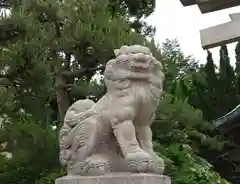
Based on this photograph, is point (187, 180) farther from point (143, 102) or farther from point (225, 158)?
point (225, 158)

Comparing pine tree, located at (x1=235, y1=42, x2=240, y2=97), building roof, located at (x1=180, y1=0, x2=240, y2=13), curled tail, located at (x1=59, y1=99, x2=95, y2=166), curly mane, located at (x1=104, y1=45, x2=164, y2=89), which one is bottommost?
curled tail, located at (x1=59, y1=99, x2=95, y2=166)

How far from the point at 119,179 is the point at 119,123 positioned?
39cm

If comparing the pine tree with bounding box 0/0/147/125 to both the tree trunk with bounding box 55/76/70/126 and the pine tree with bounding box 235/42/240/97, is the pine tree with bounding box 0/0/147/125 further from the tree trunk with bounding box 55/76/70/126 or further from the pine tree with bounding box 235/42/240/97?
the pine tree with bounding box 235/42/240/97

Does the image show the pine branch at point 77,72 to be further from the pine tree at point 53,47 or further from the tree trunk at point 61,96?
the tree trunk at point 61,96

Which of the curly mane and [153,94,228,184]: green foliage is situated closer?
the curly mane

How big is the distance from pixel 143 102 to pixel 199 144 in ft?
27.9

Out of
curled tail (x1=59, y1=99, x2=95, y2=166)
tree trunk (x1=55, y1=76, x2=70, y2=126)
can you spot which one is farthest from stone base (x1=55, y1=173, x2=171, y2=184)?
tree trunk (x1=55, y1=76, x2=70, y2=126)

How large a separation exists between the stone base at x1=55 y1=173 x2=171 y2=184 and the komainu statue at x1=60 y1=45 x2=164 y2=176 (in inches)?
2.1

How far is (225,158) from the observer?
41.8ft

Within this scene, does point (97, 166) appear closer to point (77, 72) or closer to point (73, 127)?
point (73, 127)

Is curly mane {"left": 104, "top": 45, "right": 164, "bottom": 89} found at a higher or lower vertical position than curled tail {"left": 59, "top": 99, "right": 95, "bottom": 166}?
higher

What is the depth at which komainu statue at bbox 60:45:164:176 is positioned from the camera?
12.4ft

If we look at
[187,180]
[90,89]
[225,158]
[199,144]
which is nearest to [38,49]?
[90,89]

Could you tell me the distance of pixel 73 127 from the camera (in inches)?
156
